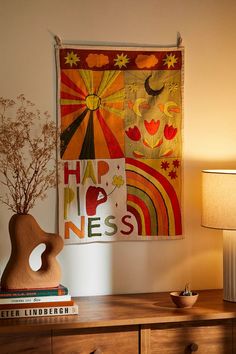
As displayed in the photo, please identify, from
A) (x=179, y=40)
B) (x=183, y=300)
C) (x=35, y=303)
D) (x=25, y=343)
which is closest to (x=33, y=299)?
(x=35, y=303)

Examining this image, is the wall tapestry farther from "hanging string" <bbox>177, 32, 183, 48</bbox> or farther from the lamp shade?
the lamp shade

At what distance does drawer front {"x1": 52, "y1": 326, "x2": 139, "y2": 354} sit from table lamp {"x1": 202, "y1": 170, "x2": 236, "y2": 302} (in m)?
0.53

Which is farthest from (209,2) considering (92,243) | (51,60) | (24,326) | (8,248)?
(24,326)

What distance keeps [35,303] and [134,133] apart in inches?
36.7

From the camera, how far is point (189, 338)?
2.88 meters

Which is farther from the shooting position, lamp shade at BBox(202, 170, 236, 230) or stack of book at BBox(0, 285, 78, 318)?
lamp shade at BBox(202, 170, 236, 230)

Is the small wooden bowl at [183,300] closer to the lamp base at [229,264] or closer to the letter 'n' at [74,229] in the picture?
the lamp base at [229,264]

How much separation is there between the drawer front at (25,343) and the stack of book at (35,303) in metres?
0.12

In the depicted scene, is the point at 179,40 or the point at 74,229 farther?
the point at 179,40

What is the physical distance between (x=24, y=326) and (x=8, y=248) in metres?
0.55

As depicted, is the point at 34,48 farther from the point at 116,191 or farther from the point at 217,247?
the point at 217,247

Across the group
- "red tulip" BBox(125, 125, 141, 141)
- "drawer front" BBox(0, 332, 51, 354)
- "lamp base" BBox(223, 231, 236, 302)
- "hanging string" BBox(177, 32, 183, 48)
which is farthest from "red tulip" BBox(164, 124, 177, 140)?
"drawer front" BBox(0, 332, 51, 354)

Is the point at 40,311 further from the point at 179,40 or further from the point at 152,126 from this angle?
the point at 179,40

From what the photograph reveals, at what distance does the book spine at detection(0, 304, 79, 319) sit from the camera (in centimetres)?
278
